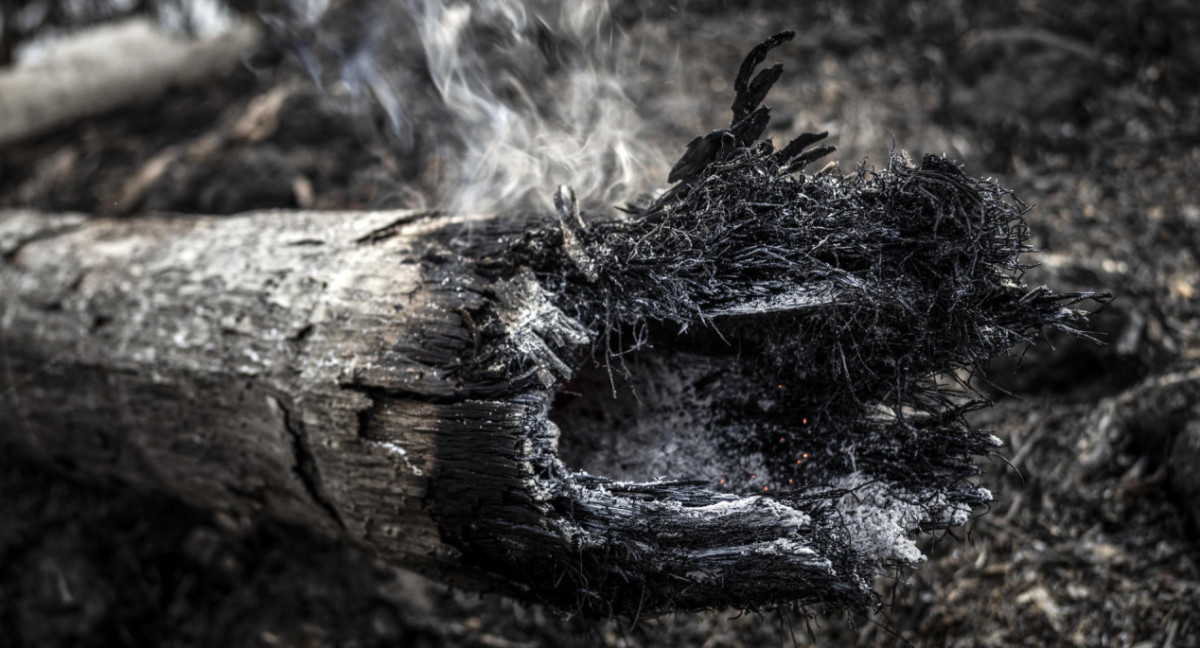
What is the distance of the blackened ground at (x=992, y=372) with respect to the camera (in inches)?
93.3

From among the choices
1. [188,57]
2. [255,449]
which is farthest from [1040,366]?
[188,57]

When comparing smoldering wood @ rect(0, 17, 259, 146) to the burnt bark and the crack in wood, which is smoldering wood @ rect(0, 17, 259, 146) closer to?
the burnt bark

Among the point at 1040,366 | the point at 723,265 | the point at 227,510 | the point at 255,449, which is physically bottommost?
the point at 227,510

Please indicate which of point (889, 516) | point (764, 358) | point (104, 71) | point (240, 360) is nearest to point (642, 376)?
point (764, 358)

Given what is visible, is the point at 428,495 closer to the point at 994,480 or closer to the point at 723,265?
the point at 723,265

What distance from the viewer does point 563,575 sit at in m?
1.76

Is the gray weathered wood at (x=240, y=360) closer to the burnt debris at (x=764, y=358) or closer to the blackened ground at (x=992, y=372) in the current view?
the burnt debris at (x=764, y=358)

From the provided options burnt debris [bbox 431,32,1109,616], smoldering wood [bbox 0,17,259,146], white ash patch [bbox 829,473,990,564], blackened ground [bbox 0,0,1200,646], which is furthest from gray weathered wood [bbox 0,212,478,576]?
smoldering wood [bbox 0,17,259,146]

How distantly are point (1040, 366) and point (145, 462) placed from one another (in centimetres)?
350

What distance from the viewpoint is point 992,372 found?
288cm

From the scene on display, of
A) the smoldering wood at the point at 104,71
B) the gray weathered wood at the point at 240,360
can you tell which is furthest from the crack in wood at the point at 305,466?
the smoldering wood at the point at 104,71

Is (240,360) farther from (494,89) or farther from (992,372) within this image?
(992,372)

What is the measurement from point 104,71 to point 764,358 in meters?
5.78

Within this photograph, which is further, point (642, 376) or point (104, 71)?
point (104, 71)
